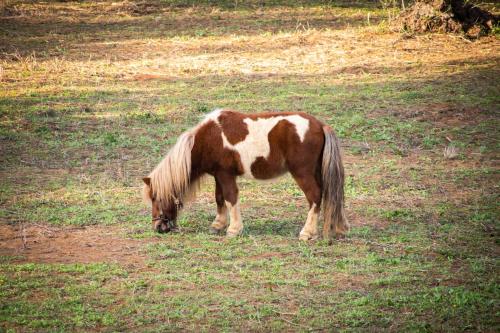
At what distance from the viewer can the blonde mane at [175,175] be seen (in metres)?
8.30

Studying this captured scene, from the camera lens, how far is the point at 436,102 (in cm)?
1372

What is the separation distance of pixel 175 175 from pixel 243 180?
2360 mm

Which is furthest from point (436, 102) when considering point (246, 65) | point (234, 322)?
point (234, 322)

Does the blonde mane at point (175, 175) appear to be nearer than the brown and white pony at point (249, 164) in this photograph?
No

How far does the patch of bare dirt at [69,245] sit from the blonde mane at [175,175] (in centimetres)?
62

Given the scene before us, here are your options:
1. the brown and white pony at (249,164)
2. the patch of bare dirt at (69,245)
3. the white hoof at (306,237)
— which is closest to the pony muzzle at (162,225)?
the brown and white pony at (249,164)

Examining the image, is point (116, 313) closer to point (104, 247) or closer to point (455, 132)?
point (104, 247)

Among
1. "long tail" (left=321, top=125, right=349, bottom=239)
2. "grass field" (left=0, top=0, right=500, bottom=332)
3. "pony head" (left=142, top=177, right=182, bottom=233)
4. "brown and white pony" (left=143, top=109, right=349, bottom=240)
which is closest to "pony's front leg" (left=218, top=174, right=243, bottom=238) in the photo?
"brown and white pony" (left=143, top=109, right=349, bottom=240)

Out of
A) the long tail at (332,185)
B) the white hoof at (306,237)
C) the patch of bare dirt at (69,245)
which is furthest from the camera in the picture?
the white hoof at (306,237)

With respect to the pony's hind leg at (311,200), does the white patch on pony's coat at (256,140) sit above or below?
above

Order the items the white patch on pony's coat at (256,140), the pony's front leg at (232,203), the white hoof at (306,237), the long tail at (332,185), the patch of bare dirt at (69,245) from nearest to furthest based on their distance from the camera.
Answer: the patch of bare dirt at (69,245), the long tail at (332,185), the white hoof at (306,237), the white patch on pony's coat at (256,140), the pony's front leg at (232,203)

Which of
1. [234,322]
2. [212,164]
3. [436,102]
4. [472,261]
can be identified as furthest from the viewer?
[436,102]

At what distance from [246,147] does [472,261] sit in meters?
2.61

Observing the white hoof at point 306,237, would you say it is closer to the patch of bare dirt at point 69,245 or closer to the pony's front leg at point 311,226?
the pony's front leg at point 311,226
